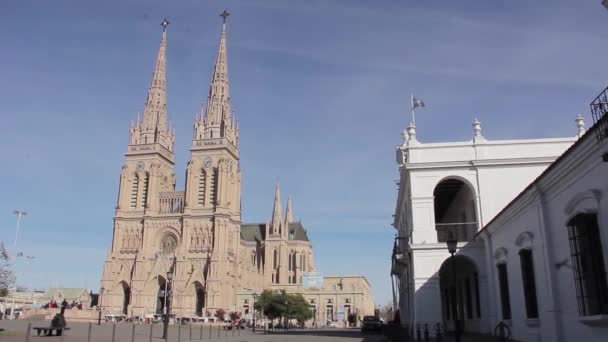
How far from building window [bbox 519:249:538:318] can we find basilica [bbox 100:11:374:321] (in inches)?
2570

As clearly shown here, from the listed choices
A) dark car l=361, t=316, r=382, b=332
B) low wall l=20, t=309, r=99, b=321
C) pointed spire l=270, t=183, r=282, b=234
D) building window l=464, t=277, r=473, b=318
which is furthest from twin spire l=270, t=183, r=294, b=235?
building window l=464, t=277, r=473, b=318

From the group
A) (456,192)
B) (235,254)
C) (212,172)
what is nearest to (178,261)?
(235,254)

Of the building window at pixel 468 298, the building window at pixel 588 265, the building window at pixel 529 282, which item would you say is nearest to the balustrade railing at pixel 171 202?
the building window at pixel 468 298

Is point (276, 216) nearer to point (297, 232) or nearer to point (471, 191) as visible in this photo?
point (297, 232)

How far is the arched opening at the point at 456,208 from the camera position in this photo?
25.3m

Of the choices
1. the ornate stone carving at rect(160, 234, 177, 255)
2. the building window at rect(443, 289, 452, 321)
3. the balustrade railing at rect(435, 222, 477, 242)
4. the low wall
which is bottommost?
the low wall

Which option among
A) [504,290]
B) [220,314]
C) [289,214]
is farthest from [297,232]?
[504,290]

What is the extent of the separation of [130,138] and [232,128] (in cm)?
1844

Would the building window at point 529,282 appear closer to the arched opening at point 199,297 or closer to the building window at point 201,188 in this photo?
the arched opening at point 199,297

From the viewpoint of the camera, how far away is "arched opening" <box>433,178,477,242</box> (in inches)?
996

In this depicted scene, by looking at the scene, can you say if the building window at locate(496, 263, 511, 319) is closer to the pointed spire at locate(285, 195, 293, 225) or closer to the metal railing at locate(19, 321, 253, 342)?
the metal railing at locate(19, 321, 253, 342)

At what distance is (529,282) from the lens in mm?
16672

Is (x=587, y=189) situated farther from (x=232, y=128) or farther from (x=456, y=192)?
(x=232, y=128)

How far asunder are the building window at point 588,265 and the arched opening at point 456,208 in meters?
10.0
